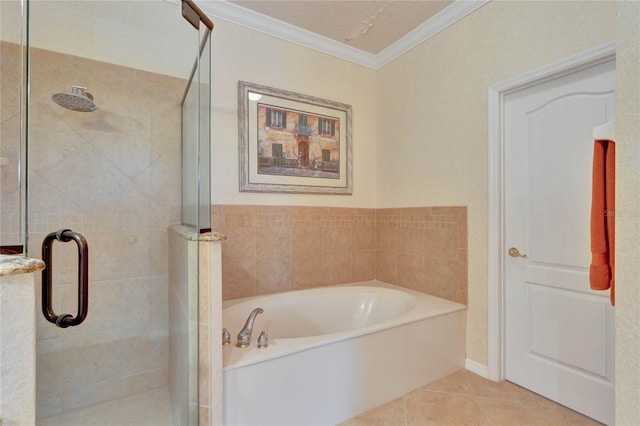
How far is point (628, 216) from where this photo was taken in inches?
23.6

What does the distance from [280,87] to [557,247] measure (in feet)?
7.26

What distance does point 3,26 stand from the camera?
1.45 meters

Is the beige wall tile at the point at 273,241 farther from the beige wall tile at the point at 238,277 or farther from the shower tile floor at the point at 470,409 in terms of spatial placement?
the shower tile floor at the point at 470,409

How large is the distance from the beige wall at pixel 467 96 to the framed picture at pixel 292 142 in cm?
48

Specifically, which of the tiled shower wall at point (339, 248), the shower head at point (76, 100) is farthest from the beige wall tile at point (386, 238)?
the shower head at point (76, 100)

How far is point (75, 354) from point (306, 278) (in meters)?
1.54

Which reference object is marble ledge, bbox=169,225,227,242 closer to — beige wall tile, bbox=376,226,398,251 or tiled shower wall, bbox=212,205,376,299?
tiled shower wall, bbox=212,205,376,299

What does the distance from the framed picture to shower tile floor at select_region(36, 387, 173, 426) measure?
145cm

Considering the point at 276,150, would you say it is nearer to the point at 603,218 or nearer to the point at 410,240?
the point at 410,240

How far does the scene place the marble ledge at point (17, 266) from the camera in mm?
607

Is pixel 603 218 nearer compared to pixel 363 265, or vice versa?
Answer: pixel 603 218

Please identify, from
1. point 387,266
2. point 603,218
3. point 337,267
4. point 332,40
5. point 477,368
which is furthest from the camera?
point 387,266

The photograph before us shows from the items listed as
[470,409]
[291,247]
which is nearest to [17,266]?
[291,247]

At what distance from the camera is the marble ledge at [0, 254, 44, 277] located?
61cm
